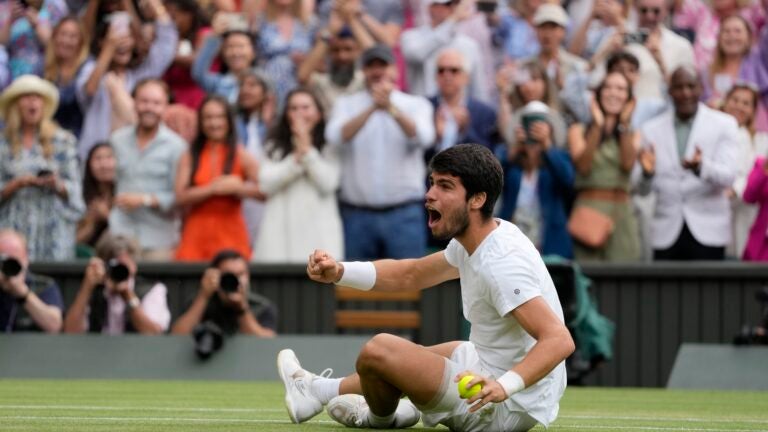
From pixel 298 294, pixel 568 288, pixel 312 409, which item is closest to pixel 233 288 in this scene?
pixel 298 294

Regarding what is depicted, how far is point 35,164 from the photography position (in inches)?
553

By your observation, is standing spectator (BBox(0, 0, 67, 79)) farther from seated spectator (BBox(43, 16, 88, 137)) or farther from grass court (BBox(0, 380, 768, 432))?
grass court (BBox(0, 380, 768, 432))

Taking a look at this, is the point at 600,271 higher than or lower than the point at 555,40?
lower

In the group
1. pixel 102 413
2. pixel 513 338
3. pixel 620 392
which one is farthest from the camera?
pixel 620 392

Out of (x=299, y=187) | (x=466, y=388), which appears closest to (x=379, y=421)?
(x=466, y=388)

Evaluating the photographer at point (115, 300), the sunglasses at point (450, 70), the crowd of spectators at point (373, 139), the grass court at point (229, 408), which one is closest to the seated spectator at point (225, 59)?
the crowd of spectators at point (373, 139)

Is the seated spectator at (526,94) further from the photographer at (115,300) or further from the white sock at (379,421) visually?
the white sock at (379,421)

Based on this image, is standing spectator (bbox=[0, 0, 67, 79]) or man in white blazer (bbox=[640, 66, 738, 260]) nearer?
man in white blazer (bbox=[640, 66, 738, 260])

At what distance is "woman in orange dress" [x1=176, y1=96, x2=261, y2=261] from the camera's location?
1401 centimetres

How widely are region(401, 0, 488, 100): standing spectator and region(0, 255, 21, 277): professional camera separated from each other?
4714 mm

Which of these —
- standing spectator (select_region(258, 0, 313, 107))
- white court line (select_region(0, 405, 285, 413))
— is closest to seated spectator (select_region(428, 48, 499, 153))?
standing spectator (select_region(258, 0, 313, 107))

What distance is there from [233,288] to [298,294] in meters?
1.41

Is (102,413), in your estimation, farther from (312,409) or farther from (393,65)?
(393,65)

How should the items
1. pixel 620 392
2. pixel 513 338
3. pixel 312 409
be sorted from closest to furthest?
pixel 513 338 → pixel 312 409 → pixel 620 392
